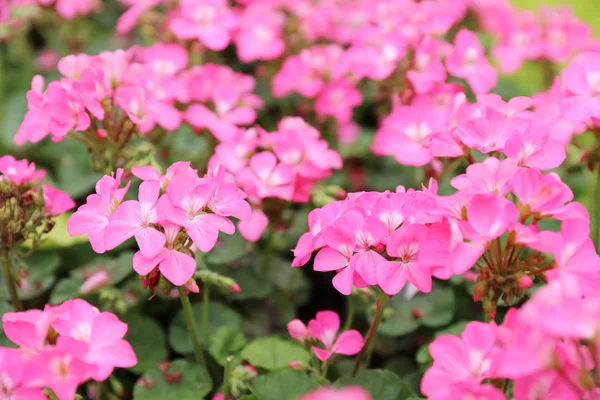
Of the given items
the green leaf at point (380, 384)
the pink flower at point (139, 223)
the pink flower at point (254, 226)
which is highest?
the pink flower at point (139, 223)

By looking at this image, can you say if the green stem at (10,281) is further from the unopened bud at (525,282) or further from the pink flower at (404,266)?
the unopened bud at (525,282)

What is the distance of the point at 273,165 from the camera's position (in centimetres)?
116

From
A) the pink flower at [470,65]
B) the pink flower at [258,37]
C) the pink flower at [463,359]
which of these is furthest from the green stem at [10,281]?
the pink flower at [470,65]

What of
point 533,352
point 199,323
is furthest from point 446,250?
point 199,323

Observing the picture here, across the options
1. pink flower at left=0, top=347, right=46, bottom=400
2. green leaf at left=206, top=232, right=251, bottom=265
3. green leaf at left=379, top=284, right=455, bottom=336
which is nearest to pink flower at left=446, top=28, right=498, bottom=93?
green leaf at left=379, top=284, right=455, bottom=336

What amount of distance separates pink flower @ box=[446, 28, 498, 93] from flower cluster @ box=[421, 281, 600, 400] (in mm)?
718

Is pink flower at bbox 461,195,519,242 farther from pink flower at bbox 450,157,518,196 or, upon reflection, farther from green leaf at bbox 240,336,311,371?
green leaf at bbox 240,336,311,371

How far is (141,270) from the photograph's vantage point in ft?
2.66

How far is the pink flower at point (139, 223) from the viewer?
2.70 ft

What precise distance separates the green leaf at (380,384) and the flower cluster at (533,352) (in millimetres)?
215

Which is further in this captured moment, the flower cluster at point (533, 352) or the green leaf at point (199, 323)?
the green leaf at point (199, 323)

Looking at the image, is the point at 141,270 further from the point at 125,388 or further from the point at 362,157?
the point at 362,157

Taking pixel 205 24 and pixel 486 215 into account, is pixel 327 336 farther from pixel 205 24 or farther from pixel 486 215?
pixel 205 24

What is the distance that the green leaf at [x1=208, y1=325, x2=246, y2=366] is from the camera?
3.58ft
